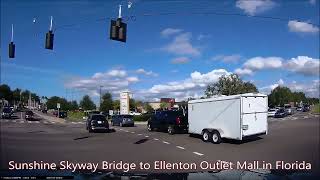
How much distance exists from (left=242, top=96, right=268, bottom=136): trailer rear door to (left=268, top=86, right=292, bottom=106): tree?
463ft

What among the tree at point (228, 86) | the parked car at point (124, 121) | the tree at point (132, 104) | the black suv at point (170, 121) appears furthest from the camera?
the tree at point (132, 104)

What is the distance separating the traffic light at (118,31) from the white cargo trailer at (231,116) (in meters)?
7.66

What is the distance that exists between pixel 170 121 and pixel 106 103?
3341 inches

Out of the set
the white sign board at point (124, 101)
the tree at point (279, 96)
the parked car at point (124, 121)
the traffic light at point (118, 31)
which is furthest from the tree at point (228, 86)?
the tree at point (279, 96)

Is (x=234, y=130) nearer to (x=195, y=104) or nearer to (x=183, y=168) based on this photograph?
(x=195, y=104)

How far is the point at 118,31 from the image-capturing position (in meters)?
17.3

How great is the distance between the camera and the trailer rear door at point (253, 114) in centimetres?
→ 2191

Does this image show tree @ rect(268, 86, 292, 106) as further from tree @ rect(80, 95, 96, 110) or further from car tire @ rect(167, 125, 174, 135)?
car tire @ rect(167, 125, 174, 135)

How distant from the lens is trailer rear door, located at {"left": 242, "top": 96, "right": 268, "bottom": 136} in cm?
2191

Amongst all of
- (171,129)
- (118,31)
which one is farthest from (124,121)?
(118,31)

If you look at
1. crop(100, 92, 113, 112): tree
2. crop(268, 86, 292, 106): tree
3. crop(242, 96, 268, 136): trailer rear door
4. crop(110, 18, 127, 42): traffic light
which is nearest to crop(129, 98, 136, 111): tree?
crop(100, 92, 113, 112): tree

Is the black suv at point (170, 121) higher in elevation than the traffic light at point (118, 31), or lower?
lower

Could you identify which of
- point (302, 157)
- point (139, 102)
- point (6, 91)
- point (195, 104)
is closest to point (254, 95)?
point (195, 104)

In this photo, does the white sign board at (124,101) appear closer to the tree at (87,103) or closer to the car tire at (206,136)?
the car tire at (206,136)
